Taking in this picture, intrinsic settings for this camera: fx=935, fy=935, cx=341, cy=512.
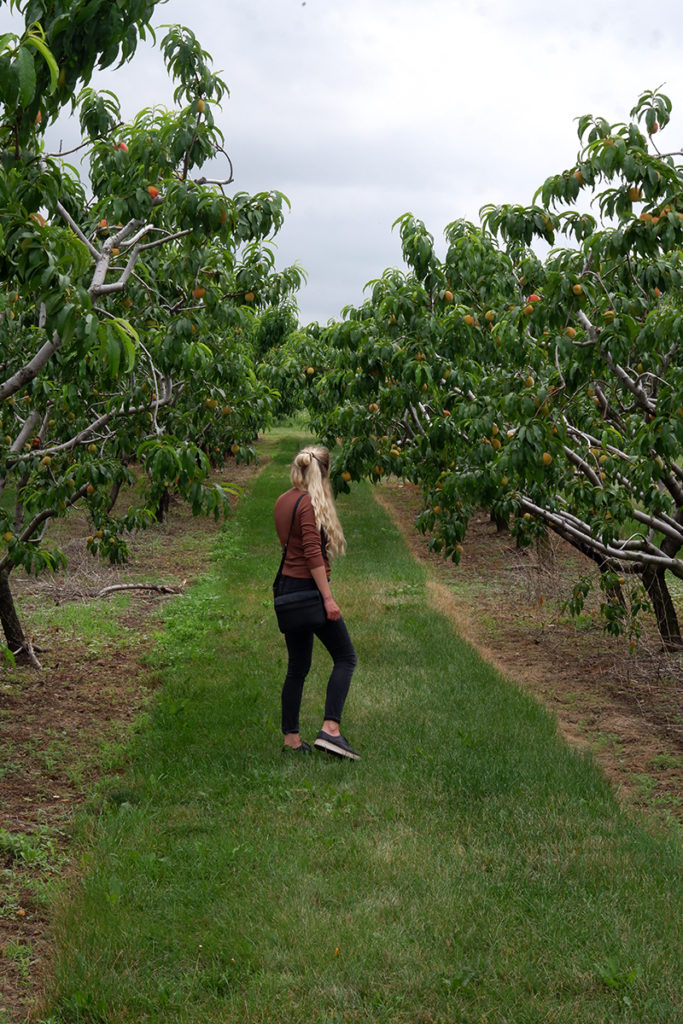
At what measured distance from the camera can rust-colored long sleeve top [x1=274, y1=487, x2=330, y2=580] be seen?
549 cm

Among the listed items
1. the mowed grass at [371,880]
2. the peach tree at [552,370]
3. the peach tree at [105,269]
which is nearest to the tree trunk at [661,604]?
the peach tree at [552,370]

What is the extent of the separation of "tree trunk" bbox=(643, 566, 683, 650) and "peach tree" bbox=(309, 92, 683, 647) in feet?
0.07

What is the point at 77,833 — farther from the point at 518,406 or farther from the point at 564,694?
the point at 564,694

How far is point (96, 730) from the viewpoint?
6535mm

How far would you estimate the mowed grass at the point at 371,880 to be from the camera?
3348 millimetres

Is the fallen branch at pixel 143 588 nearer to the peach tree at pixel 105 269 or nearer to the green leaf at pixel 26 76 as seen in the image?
the peach tree at pixel 105 269

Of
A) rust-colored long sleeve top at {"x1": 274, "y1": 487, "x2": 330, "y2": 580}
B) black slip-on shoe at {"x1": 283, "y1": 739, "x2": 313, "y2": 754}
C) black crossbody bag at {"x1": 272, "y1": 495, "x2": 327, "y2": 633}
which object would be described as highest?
rust-colored long sleeve top at {"x1": 274, "y1": 487, "x2": 330, "y2": 580}

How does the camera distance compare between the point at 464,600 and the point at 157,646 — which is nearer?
the point at 157,646

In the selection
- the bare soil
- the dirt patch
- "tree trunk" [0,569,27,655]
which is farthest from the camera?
"tree trunk" [0,569,27,655]

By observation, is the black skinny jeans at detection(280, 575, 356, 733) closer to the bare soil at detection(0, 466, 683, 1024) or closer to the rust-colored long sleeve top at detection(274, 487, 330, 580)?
the rust-colored long sleeve top at detection(274, 487, 330, 580)

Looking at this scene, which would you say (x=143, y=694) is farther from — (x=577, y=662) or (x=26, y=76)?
(x=26, y=76)

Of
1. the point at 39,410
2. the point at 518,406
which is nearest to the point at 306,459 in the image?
the point at 518,406

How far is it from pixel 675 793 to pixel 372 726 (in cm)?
193

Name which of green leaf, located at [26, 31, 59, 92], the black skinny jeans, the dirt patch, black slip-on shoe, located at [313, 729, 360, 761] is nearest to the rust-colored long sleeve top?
the black skinny jeans
